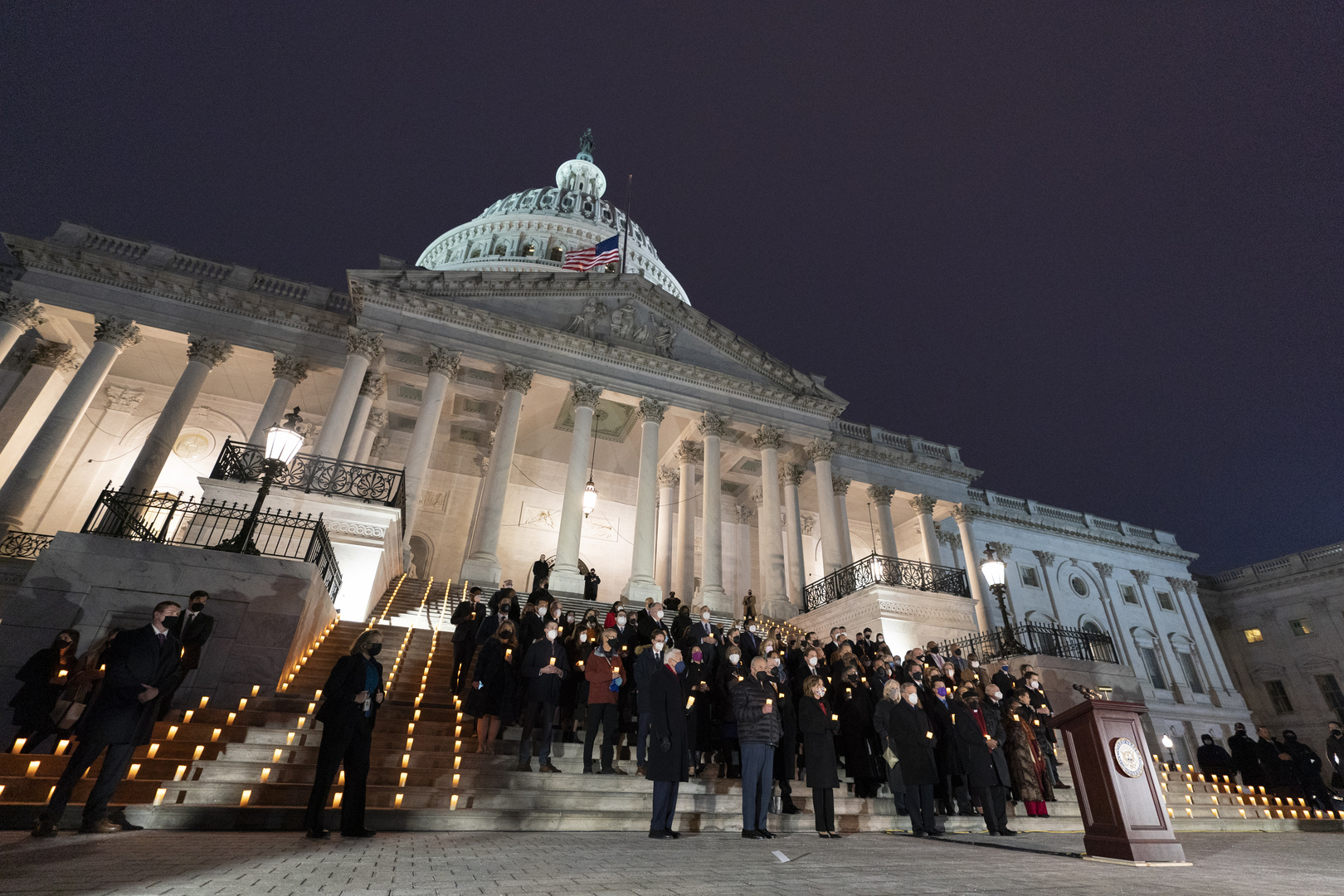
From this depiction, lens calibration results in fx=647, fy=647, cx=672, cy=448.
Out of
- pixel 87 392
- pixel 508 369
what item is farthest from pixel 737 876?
pixel 87 392

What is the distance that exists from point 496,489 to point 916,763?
16.3 metres

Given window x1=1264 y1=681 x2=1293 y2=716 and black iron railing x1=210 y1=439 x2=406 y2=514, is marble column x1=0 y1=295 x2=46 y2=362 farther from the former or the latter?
window x1=1264 y1=681 x2=1293 y2=716

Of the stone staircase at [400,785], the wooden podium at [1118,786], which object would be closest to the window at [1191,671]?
the stone staircase at [400,785]

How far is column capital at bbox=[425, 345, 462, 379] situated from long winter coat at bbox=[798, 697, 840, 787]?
1840cm

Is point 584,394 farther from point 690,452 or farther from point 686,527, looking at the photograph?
point 686,527

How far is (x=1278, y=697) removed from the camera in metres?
40.6

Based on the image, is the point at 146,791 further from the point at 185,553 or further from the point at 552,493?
the point at 552,493

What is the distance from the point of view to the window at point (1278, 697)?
39906 millimetres

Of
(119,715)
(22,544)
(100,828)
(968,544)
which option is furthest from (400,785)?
(968,544)

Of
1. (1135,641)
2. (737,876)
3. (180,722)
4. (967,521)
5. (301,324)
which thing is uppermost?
(301,324)

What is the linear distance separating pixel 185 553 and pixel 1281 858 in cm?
1430

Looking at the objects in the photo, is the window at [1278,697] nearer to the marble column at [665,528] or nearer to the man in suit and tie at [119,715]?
the marble column at [665,528]

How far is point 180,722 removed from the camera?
8.32 m

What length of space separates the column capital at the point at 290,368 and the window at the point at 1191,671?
49.3 metres
